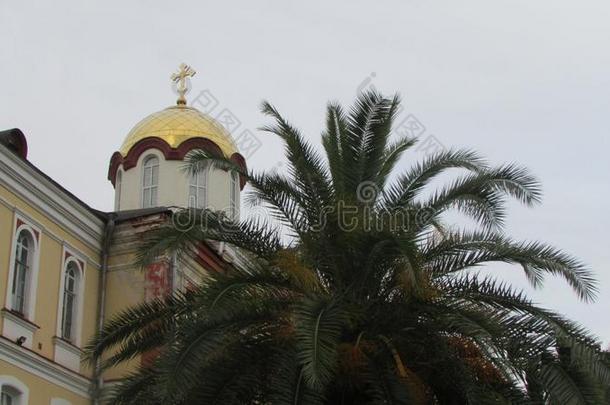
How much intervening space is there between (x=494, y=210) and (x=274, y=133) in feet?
12.0

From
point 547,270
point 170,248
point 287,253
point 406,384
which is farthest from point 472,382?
point 170,248

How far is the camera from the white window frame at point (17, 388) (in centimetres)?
1933

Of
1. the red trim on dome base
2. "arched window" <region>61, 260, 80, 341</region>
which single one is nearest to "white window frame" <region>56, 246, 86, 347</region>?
"arched window" <region>61, 260, 80, 341</region>

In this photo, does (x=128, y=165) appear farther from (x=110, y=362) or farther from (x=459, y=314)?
(x=459, y=314)

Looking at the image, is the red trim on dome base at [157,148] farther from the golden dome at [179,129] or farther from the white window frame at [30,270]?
the white window frame at [30,270]

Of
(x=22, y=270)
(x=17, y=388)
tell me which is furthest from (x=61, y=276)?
(x=17, y=388)

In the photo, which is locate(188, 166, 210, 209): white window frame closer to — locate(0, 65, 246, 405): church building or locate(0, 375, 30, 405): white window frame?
locate(0, 65, 246, 405): church building

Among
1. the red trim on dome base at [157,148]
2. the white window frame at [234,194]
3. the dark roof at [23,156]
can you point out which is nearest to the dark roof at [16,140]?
the dark roof at [23,156]

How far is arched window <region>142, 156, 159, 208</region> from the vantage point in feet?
89.7

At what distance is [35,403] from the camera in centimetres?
2006

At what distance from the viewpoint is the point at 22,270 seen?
67.8ft

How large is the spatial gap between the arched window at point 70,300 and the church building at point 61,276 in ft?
0.07

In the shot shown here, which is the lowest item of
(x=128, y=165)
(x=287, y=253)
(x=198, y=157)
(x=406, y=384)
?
(x=406, y=384)

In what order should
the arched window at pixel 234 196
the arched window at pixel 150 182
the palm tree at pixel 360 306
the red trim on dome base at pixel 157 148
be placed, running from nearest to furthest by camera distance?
the palm tree at pixel 360 306, the red trim on dome base at pixel 157 148, the arched window at pixel 150 182, the arched window at pixel 234 196
